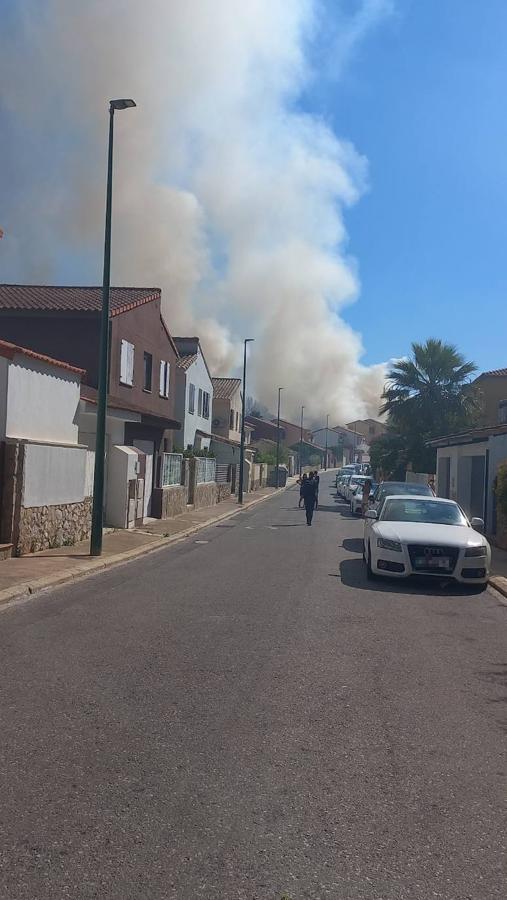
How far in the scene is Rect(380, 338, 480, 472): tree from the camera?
126 ft

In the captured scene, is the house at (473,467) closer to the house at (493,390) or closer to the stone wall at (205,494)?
the stone wall at (205,494)

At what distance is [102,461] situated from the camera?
14266 mm

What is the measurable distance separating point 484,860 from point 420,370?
Answer: 36824 millimetres

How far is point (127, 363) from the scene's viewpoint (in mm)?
26469

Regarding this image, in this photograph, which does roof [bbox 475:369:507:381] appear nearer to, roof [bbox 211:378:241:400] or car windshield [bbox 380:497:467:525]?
roof [bbox 211:378:241:400]

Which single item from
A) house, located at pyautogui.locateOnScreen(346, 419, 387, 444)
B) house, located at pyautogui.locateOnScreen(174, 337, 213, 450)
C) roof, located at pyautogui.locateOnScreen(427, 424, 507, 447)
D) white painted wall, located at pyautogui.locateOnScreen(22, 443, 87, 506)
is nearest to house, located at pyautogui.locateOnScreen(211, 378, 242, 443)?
house, located at pyautogui.locateOnScreen(174, 337, 213, 450)

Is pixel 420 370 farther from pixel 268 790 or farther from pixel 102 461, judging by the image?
pixel 268 790

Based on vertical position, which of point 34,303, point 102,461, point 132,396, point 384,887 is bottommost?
point 384,887

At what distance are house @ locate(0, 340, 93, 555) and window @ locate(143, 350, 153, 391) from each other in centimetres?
1266

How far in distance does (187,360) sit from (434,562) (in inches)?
1198

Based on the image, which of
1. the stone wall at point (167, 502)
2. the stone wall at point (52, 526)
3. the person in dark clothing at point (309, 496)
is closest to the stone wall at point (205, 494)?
the stone wall at point (167, 502)

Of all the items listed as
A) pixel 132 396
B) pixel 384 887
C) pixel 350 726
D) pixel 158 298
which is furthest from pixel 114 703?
pixel 158 298

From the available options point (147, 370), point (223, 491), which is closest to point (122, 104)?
point (147, 370)

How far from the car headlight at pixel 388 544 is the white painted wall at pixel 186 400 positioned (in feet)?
91.5
